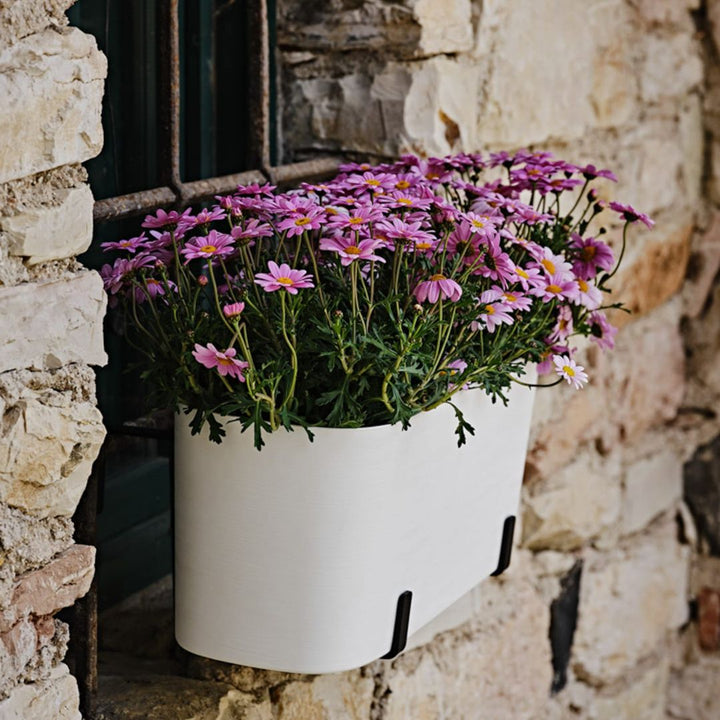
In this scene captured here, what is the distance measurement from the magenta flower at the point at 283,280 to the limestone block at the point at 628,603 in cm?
138

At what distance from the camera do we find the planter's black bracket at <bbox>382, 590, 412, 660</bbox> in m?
1.36

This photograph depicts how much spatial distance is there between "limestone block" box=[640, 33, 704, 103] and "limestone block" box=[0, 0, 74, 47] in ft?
5.23

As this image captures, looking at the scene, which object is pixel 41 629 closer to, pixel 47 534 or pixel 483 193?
pixel 47 534

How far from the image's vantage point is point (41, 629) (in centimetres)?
114

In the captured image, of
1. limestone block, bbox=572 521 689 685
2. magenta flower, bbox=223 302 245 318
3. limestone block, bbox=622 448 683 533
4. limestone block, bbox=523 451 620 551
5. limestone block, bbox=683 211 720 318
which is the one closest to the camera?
magenta flower, bbox=223 302 245 318

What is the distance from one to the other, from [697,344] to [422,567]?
5.09 feet

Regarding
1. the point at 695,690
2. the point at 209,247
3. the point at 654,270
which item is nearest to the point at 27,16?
the point at 209,247

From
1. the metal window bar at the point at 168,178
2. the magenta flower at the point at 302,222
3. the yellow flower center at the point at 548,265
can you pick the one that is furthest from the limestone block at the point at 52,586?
the yellow flower center at the point at 548,265

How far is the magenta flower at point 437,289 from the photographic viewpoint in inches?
48.5

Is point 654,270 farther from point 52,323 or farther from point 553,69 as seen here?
point 52,323

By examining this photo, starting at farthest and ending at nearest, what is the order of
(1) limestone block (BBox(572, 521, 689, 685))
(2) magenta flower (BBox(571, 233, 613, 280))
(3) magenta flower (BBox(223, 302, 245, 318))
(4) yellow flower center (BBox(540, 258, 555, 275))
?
(1) limestone block (BBox(572, 521, 689, 685))
(2) magenta flower (BBox(571, 233, 613, 280))
(4) yellow flower center (BBox(540, 258, 555, 275))
(3) magenta flower (BBox(223, 302, 245, 318))

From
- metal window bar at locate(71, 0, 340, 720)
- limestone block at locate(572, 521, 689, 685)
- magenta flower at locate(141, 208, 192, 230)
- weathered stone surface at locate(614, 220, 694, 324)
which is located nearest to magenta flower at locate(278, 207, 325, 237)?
magenta flower at locate(141, 208, 192, 230)

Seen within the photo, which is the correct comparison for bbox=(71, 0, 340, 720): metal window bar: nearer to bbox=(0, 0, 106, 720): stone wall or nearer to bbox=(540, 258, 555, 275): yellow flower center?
bbox=(0, 0, 106, 720): stone wall

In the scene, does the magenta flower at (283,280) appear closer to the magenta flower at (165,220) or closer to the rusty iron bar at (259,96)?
the magenta flower at (165,220)
